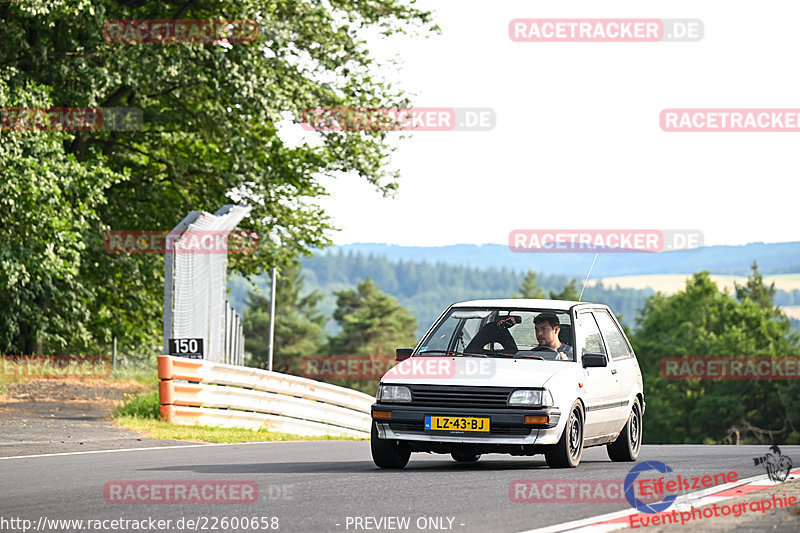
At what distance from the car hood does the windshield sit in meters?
0.31

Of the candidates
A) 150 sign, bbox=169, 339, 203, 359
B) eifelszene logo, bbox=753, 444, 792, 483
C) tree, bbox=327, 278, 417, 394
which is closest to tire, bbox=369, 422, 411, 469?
eifelszene logo, bbox=753, 444, 792, 483

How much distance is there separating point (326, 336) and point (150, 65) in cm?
11581

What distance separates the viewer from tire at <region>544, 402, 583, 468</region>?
35.1ft

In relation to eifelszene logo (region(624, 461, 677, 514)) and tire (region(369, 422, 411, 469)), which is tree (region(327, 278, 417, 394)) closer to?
tire (region(369, 422, 411, 469))

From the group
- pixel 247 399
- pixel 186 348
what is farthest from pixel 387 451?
pixel 247 399

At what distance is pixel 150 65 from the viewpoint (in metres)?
24.7

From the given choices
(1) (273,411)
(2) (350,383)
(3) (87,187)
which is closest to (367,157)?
(3) (87,187)

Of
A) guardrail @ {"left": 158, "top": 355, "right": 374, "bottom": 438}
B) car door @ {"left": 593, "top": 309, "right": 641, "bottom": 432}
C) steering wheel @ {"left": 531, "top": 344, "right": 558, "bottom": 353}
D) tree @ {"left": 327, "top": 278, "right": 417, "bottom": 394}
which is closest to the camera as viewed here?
steering wheel @ {"left": 531, "top": 344, "right": 558, "bottom": 353}

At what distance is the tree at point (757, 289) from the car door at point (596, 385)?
13201 centimetres

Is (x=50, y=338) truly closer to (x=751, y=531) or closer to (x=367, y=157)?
(x=367, y=157)

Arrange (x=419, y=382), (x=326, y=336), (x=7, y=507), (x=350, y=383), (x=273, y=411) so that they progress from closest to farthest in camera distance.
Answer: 1. (x=7, y=507)
2. (x=419, y=382)
3. (x=273, y=411)
4. (x=350, y=383)
5. (x=326, y=336)

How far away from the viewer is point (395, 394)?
10.8m

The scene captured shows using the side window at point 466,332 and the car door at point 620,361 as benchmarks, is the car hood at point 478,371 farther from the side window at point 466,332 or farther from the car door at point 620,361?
the car door at point 620,361

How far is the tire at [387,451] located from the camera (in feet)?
35.9
